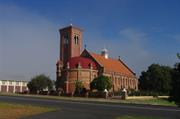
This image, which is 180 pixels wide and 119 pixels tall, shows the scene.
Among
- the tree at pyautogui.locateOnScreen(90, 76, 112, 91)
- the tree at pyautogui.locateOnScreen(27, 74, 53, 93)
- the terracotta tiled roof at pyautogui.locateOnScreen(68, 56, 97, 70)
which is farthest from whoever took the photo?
the terracotta tiled roof at pyautogui.locateOnScreen(68, 56, 97, 70)

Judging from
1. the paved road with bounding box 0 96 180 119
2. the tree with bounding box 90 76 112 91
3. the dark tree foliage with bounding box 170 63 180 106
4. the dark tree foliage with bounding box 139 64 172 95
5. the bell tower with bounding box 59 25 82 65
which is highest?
the bell tower with bounding box 59 25 82 65

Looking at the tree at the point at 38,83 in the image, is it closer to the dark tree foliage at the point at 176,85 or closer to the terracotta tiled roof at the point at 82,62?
the terracotta tiled roof at the point at 82,62

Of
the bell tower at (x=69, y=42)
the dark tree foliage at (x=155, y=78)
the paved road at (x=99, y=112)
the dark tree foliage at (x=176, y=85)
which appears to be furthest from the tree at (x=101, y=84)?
the dark tree foliage at (x=176, y=85)

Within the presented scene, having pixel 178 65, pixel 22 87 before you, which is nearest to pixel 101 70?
pixel 22 87

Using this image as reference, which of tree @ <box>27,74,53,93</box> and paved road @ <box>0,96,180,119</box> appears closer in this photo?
paved road @ <box>0,96,180,119</box>

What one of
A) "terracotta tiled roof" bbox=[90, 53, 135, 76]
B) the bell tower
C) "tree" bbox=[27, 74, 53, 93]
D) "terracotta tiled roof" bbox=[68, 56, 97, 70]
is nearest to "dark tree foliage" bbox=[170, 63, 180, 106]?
"tree" bbox=[27, 74, 53, 93]

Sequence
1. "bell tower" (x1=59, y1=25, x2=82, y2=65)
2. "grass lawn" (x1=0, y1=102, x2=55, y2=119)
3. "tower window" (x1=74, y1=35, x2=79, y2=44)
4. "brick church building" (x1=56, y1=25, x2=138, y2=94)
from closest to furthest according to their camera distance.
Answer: "grass lawn" (x1=0, y1=102, x2=55, y2=119) → "brick church building" (x1=56, y1=25, x2=138, y2=94) → "bell tower" (x1=59, y1=25, x2=82, y2=65) → "tower window" (x1=74, y1=35, x2=79, y2=44)

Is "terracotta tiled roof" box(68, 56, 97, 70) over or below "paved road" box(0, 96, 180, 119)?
over

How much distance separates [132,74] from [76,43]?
2494 centimetres

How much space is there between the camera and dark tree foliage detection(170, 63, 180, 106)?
1357cm

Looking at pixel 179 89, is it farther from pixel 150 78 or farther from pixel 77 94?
pixel 150 78

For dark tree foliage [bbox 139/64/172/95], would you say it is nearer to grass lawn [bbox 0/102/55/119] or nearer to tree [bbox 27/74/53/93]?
tree [bbox 27/74/53/93]

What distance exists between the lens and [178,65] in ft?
45.2

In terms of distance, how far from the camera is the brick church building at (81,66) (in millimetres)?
92250
